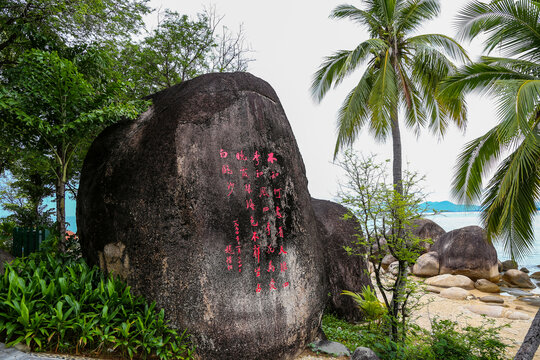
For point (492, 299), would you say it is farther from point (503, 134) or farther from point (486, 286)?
point (503, 134)

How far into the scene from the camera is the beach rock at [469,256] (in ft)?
46.2

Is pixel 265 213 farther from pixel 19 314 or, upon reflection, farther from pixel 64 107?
pixel 64 107

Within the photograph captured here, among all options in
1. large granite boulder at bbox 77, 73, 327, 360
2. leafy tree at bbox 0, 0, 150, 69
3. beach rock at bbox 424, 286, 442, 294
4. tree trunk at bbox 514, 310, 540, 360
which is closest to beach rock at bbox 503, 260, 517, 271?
beach rock at bbox 424, 286, 442, 294

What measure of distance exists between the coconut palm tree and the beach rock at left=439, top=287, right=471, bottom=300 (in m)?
5.38

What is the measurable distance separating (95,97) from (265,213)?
4.03 m

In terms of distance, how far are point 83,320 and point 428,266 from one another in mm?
16066

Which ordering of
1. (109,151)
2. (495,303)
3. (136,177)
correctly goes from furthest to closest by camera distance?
(495,303)
(109,151)
(136,177)

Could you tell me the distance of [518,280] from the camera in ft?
47.1

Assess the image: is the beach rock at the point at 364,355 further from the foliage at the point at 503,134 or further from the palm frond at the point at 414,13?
the palm frond at the point at 414,13

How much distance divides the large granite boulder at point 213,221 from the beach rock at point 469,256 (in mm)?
12474

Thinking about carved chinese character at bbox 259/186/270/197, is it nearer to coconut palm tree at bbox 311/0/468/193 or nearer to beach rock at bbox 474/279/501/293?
coconut palm tree at bbox 311/0/468/193

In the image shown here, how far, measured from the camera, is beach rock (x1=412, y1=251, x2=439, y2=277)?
1522 cm

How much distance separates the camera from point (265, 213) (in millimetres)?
4844

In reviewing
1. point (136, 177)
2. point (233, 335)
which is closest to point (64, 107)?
point (136, 177)
